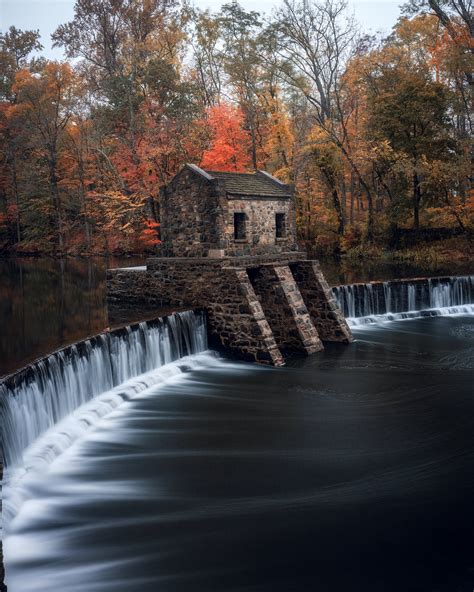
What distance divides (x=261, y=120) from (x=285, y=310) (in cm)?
2334

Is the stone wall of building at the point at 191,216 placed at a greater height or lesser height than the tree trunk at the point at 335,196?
lesser

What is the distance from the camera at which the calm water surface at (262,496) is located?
635cm

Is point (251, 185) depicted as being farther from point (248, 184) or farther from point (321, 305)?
point (321, 305)

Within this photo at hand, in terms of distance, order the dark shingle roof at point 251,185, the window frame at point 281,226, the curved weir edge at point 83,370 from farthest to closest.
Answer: the window frame at point 281,226
the dark shingle roof at point 251,185
the curved weir edge at point 83,370

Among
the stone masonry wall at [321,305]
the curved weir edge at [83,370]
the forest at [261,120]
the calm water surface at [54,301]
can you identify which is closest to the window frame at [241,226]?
the stone masonry wall at [321,305]

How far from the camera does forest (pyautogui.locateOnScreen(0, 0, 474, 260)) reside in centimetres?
3125

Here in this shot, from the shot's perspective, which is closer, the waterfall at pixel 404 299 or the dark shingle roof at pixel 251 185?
the dark shingle roof at pixel 251 185

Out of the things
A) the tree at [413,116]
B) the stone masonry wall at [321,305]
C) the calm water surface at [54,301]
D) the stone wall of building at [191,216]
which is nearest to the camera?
the calm water surface at [54,301]

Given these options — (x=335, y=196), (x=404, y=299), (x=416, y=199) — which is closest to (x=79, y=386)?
(x=404, y=299)

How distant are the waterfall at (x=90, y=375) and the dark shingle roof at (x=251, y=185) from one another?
3.90m

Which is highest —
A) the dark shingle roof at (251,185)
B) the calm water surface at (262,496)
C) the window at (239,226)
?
the dark shingle roof at (251,185)

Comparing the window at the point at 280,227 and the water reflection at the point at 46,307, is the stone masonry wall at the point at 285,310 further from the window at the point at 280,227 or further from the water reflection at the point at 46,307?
the water reflection at the point at 46,307

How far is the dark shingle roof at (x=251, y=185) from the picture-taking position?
17062mm

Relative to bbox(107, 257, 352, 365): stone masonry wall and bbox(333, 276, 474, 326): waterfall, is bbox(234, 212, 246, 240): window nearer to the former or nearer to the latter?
bbox(107, 257, 352, 365): stone masonry wall
